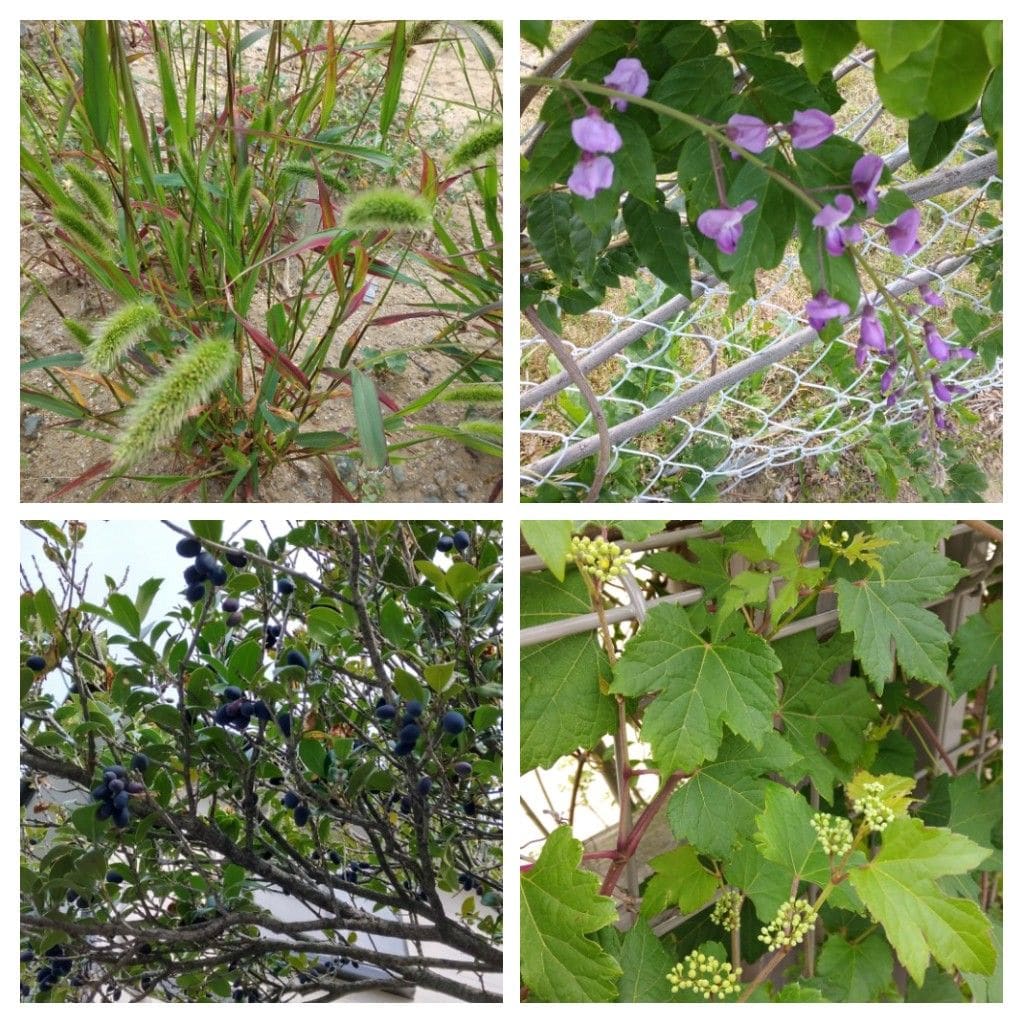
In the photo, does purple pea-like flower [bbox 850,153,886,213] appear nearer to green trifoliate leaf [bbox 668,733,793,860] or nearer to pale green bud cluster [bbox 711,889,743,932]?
green trifoliate leaf [bbox 668,733,793,860]

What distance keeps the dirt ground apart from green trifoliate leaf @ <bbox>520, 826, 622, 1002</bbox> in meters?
0.44

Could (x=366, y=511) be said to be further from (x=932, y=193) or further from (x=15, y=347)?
(x=932, y=193)

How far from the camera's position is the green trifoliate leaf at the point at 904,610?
79 cm

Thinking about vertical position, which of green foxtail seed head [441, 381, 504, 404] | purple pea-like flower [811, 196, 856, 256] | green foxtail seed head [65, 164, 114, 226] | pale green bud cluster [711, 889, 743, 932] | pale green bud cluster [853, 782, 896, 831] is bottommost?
pale green bud cluster [711, 889, 743, 932]

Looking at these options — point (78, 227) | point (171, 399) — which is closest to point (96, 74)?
point (78, 227)

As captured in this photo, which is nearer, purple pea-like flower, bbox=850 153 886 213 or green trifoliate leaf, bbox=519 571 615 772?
purple pea-like flower, bbox=850 153 886 213

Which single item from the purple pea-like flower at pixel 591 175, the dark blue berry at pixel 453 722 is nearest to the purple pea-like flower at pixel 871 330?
the purple pea-like flower at pixel 591 175

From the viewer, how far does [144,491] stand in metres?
1.03

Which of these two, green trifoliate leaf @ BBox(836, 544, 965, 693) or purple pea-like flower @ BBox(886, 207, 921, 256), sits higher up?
purple pea-like flower @ BBox(886, 207, 921, 256)

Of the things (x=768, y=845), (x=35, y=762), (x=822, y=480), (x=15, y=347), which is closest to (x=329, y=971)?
(x=35, y=762)

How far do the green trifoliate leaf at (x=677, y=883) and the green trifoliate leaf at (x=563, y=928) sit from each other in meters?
0.09

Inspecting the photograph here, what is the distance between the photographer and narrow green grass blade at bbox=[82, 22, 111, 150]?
668 mm

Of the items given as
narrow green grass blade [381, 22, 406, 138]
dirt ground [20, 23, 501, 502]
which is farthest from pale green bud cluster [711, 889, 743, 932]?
narrow green grass blade [381, 22, 406, 138]

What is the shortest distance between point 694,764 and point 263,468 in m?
0.60
